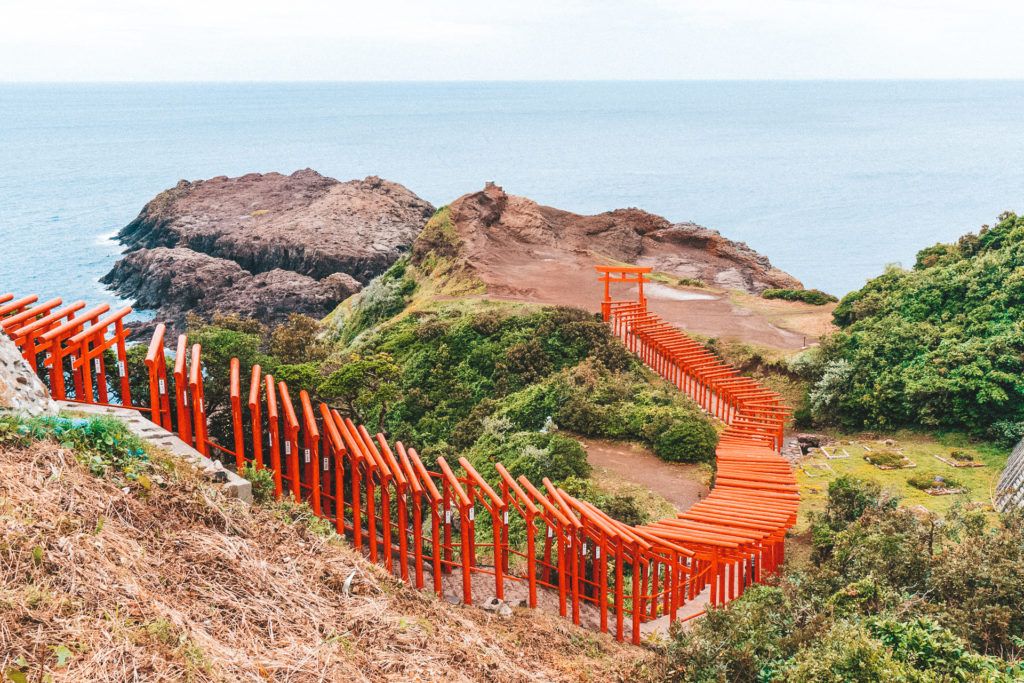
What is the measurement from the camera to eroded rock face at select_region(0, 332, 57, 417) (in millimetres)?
13031

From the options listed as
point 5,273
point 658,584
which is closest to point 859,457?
point 658,584

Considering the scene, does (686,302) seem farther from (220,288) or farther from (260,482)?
(220,288)

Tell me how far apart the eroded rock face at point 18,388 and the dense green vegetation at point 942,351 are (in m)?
20.3

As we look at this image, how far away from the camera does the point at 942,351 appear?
1061 inches

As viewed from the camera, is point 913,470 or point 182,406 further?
point 913,470

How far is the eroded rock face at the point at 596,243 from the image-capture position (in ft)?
141

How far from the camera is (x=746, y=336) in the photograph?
108ft

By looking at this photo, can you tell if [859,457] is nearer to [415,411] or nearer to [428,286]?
[415,411]

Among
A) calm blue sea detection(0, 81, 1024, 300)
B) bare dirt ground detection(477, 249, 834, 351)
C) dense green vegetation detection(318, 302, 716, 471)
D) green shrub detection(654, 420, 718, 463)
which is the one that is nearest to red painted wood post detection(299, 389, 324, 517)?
dense green vegetation detection(318, 302, 716, 471)

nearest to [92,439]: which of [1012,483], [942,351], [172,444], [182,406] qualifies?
[172,444]

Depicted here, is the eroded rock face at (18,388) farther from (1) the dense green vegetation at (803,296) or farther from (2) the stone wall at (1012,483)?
(1) the dense green vegetation at (803,296)

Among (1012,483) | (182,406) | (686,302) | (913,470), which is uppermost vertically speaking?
(182,406)

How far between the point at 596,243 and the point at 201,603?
39.3 metres

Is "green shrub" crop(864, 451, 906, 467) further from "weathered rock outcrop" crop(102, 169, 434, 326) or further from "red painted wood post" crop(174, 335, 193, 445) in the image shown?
"weathered rock outcrop" crop(102, 169, 434, 326)
